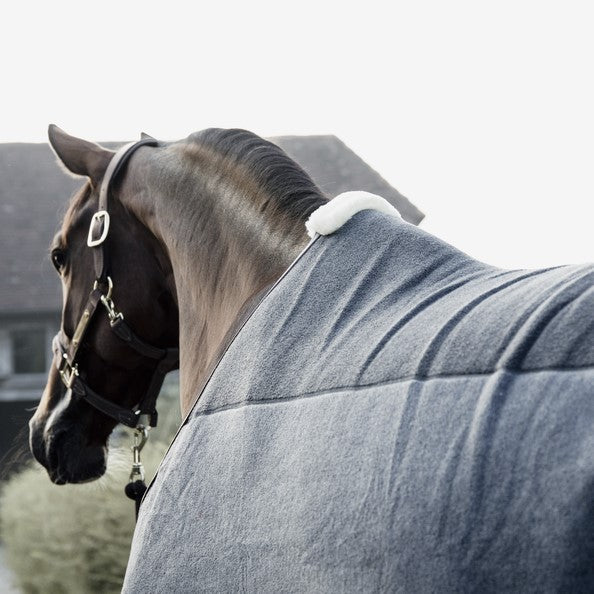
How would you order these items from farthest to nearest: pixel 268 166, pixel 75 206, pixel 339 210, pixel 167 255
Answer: pixel 75 206 → pixel 167 255 → pixel 268 166 → pixel 339 210

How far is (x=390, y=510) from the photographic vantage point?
1069mm

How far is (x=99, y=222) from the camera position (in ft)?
7.82

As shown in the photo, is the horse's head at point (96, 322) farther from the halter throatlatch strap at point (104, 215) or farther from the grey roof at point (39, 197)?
the grey roof at point (39, 197)

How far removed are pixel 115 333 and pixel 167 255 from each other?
26 centimetres

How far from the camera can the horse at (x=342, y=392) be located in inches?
37.2

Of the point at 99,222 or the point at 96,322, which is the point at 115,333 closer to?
the point at 96,322

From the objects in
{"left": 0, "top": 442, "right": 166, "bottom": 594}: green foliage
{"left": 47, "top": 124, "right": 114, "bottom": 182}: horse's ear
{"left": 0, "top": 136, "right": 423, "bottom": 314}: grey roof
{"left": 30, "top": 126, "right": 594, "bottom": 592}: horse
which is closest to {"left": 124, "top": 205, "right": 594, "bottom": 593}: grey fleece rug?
{"left": 30, "top": 126, "right": 594, "bottom": 592}: horse

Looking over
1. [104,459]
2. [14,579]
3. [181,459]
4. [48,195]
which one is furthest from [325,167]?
[181,459]

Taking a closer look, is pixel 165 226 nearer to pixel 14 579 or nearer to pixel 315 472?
pixel 315 472

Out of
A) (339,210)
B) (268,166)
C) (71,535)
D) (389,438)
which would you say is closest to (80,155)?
(268,166)

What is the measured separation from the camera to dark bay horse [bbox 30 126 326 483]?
201 centimetres

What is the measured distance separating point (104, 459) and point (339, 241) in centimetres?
139

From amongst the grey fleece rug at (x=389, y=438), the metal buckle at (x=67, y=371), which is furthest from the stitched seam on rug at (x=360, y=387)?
the metal buckle at (x=67, y=371)

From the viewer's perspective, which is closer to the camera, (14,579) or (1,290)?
(14,579)
